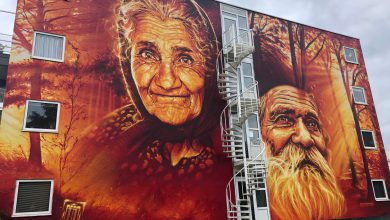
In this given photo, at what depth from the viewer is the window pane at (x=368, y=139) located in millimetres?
14755

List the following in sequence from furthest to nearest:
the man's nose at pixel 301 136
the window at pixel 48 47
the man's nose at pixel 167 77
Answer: the man's nose at pixel 301 136, the man's nose at pixel 167 77, the window at pixel 48 47

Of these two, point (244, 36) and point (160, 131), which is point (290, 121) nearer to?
point (244, 36)

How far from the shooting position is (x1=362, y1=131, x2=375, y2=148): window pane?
14.8 meters

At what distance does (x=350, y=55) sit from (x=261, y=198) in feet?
32.4

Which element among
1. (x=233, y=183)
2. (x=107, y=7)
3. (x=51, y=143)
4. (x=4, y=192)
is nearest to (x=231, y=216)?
(x=233, y=183)

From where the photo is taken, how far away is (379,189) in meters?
14.2

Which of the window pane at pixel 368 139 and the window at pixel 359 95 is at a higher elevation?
the window at pixel 359 95

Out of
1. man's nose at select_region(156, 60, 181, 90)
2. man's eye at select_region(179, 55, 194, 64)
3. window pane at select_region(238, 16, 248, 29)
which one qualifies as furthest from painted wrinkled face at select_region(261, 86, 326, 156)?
man's nose at select_region(156, 60, 181, 90)

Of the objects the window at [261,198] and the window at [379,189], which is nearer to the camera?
the window at [261,198]

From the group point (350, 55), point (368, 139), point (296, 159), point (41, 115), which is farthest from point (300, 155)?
point (41, 115)

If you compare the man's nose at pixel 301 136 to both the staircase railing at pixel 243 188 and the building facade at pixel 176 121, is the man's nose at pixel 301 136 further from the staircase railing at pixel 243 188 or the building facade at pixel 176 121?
the staircase railing at pixel 243 188

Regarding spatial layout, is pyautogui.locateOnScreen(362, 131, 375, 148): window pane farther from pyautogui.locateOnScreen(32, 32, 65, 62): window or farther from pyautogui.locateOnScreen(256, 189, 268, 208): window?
pyautogui.locateOnScreen(32, 32, 65, 62): window

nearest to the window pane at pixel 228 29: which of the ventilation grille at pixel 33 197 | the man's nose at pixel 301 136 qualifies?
the man's nose at pixel 301 136

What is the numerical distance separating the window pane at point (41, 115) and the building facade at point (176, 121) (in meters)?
0.03
